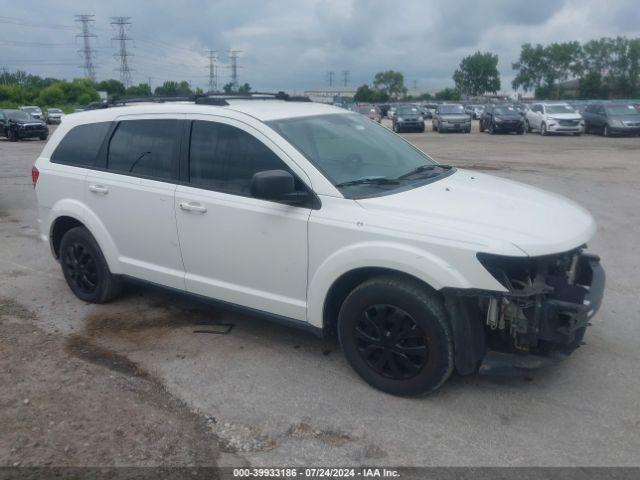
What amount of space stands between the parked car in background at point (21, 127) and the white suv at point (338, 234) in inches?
1184

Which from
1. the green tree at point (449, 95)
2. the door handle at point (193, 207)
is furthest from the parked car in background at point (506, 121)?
the green tree at point (449, 95)

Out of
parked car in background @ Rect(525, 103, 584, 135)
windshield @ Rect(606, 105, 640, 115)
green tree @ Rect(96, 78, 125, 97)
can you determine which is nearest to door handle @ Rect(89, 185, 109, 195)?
parked car in background @ Rect(525, 103, 584, 135)

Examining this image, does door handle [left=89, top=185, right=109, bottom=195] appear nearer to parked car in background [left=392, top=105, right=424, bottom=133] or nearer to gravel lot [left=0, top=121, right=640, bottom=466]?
gravel lot [left=0, top=121, right=640, bottom=466]

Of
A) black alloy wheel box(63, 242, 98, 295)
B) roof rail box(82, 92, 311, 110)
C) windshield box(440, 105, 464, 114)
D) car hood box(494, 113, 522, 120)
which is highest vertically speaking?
roof rail box(82, 92, 311, 110)

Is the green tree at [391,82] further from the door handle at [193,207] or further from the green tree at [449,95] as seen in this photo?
the door handle at [193,207]

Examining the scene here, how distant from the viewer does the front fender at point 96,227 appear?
5.47 m

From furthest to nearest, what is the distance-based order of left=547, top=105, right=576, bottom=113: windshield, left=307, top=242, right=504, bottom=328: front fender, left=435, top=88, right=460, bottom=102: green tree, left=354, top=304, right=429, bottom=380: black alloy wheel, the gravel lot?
left=435, top=88, right=460, bottom=102: green tree
left=547, top=105, right=576, bottom=113: windshield
left=354, top=304, right=429, bottom=380: black alloy wheel
left=307, top=242, right=504, bottom=328: front fender
the gravel lot

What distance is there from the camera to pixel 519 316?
11.9 ft

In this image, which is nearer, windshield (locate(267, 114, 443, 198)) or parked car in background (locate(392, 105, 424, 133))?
windshield (locate(267, 114, 443, 198))

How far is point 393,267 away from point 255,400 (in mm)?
1214

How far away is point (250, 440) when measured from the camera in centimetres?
356

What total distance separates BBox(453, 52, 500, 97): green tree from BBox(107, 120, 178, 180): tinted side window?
129 meters

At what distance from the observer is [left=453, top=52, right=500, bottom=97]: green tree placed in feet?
412

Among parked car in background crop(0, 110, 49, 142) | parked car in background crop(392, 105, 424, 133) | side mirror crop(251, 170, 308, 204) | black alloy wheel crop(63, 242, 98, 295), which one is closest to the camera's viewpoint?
side mirror crop(251, 170, 308, 204)
